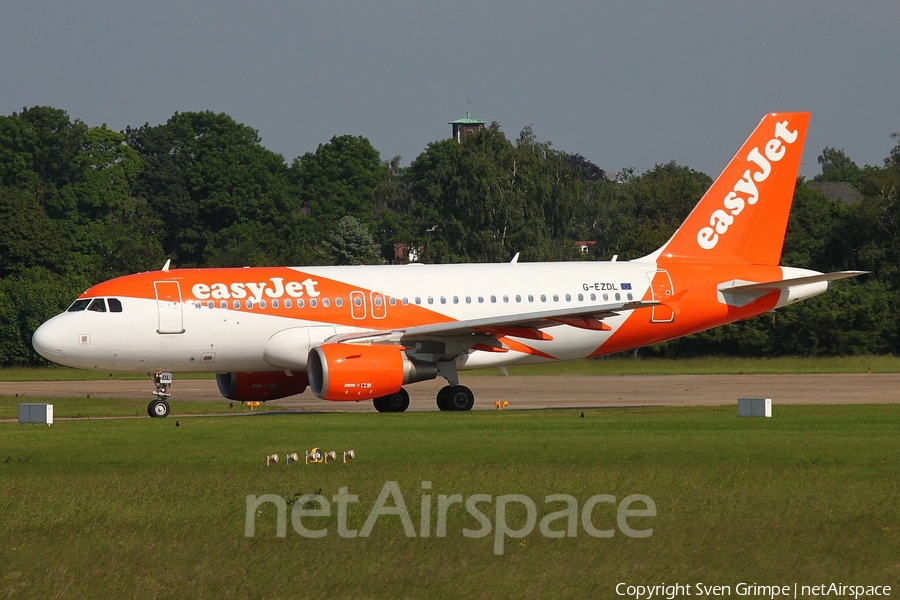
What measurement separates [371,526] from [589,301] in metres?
18.8

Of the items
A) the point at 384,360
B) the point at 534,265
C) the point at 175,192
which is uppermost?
the point at 175,192

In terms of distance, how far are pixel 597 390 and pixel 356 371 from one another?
36.1ft

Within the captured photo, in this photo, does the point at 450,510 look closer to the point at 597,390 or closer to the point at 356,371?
the point at 356,371

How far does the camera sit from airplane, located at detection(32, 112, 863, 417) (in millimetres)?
28422

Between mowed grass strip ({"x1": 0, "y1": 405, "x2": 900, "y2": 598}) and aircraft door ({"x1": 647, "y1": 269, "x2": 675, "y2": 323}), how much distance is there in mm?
8826

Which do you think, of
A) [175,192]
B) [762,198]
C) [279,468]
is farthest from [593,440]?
[175,192]

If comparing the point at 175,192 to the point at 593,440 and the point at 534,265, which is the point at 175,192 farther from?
the point at 593,440

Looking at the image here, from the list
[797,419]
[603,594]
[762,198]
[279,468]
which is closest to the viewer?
[603,594]

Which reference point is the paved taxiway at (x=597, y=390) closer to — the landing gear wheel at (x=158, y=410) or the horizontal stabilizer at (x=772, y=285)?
the landing gear wheel at (x=158, y=410)

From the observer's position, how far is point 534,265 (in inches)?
1257

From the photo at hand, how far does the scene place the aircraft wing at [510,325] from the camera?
91.5 ft

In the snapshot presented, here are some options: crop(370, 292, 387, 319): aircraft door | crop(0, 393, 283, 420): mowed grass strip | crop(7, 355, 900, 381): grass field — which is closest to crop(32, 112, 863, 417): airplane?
crop(370, 292, 387, 319): aircraft door

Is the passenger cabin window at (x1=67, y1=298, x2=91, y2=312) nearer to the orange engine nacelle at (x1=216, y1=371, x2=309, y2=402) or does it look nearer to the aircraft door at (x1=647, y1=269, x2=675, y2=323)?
the orange engine nacelle at (x1=216, y1=371, x2=309, y2=402)

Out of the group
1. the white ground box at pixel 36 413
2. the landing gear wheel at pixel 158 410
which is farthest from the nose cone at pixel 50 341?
the white ground box at pixel 36 413
